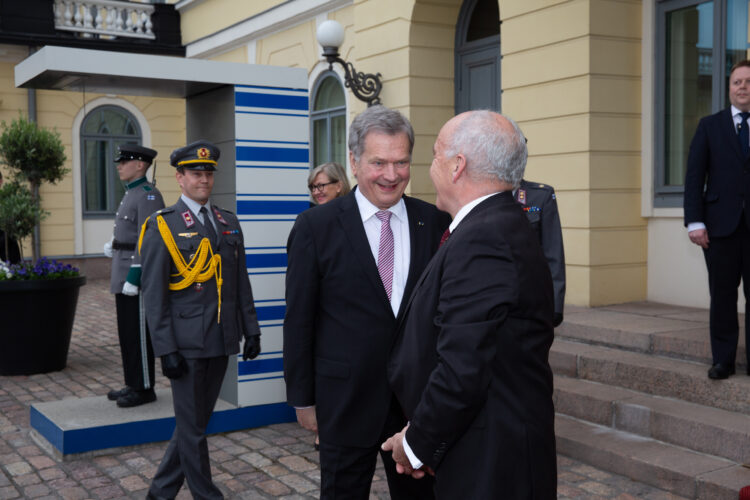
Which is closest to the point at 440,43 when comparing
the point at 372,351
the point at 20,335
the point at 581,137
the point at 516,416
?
the point at 581,137

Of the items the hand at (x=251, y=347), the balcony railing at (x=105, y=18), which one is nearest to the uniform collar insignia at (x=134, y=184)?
the hand at (x=251, y=347)

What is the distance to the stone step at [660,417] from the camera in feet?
14.8

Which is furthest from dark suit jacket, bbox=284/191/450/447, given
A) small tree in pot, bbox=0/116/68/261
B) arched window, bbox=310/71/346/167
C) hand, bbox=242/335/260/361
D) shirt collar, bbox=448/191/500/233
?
arched window, bbox=310/71/346/167

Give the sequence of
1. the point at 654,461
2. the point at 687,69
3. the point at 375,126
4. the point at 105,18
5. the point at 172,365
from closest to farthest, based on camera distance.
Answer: the point at 375,126 < the point at 172,365 < the point at 654,461 < the point at 687,69 < the point at 105,18

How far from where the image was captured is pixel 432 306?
222cm

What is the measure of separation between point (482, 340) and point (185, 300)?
243cm

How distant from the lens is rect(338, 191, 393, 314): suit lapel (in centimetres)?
287

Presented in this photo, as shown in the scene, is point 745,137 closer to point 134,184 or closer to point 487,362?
point 487,362

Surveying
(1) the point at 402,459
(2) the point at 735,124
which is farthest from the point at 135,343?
(2) the point at 735,124

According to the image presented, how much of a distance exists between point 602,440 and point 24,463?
363 centimetres

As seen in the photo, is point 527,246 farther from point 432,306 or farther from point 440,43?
point 440,43

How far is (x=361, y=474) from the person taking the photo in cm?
289

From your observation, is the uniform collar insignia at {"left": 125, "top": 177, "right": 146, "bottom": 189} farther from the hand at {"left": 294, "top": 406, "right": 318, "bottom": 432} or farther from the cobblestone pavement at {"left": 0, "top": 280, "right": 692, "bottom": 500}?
the hand at {"left": 294, "top": 406, "right": 318, "bottom": 432}

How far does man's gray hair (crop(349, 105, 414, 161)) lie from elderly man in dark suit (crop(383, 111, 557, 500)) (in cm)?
62
